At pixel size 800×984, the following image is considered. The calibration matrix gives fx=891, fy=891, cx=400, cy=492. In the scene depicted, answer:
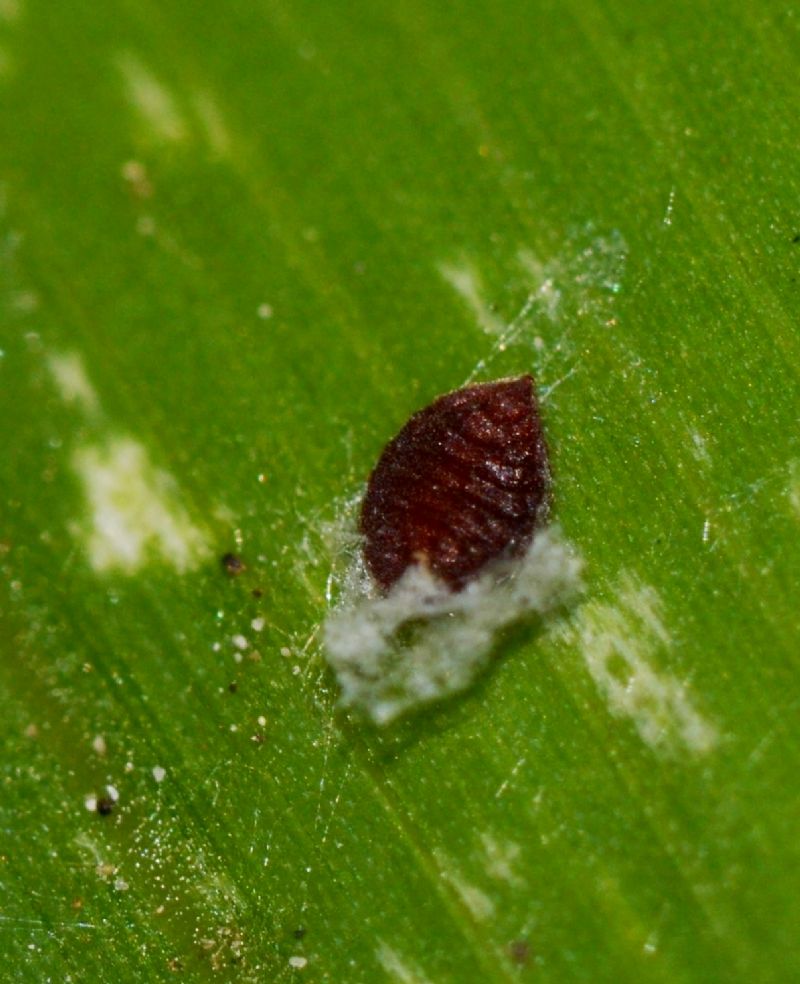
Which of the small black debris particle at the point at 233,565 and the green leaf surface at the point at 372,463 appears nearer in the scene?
the green leaf surface at the point at 372,463

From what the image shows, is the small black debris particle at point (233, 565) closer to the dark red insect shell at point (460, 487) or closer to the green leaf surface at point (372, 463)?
the green leaf surface at point (372, 463)

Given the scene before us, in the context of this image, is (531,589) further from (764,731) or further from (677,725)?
(764,731)

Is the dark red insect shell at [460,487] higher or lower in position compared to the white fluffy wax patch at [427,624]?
higher

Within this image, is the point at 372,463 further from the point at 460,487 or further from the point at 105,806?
the point at 105,806

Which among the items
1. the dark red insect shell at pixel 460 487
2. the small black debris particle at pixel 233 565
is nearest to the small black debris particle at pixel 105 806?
the small black debris particle at pixel 233 565

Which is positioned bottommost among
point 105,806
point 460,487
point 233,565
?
point 105,806

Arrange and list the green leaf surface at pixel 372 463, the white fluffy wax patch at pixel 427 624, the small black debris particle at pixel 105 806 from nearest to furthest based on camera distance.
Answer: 1. the green leaf surface at pixel 372 463
2. the white fluffy wax patch at pixel 427 624
3. the small black debris particle at pixel 105 806

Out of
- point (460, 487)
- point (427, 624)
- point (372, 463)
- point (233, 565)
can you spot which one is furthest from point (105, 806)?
point (460, 487)
